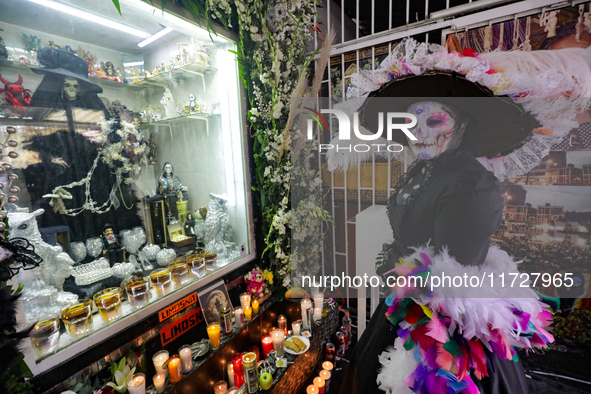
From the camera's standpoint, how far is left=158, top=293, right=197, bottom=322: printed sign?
1.53m

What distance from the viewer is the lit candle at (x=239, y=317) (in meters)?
1.85

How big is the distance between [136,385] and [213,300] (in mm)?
607

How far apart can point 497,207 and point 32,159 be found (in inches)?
77.4

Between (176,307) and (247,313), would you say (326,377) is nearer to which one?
(247,313)

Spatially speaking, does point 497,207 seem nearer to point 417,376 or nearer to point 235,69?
point 417,376

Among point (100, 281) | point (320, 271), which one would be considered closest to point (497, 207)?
point (320, 271)

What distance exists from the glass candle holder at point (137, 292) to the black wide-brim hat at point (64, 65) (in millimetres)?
1109

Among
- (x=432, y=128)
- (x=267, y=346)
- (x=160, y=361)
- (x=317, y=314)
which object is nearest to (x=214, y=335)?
(x=160, y=361)

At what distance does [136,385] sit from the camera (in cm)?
127

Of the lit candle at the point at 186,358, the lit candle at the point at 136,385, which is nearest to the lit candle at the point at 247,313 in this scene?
the lit candle at the point at 186,358

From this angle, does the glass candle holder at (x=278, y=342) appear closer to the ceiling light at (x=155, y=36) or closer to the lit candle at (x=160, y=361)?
the lit candle at (x=160, y=361)

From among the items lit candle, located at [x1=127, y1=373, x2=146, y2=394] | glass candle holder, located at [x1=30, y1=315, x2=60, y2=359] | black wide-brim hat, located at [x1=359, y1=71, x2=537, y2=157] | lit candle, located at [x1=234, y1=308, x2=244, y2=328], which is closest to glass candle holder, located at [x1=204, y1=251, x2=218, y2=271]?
lit candle, located at [x1=234, y1=308, x2=244, y2=328]

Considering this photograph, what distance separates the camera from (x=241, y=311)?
6.13 ft

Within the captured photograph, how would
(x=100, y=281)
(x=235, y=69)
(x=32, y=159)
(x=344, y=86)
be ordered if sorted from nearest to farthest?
1. (x=32, y=159)
2. (x=100, y=281)
3. (x=235, y=69)
4. (x=344, y=86)
